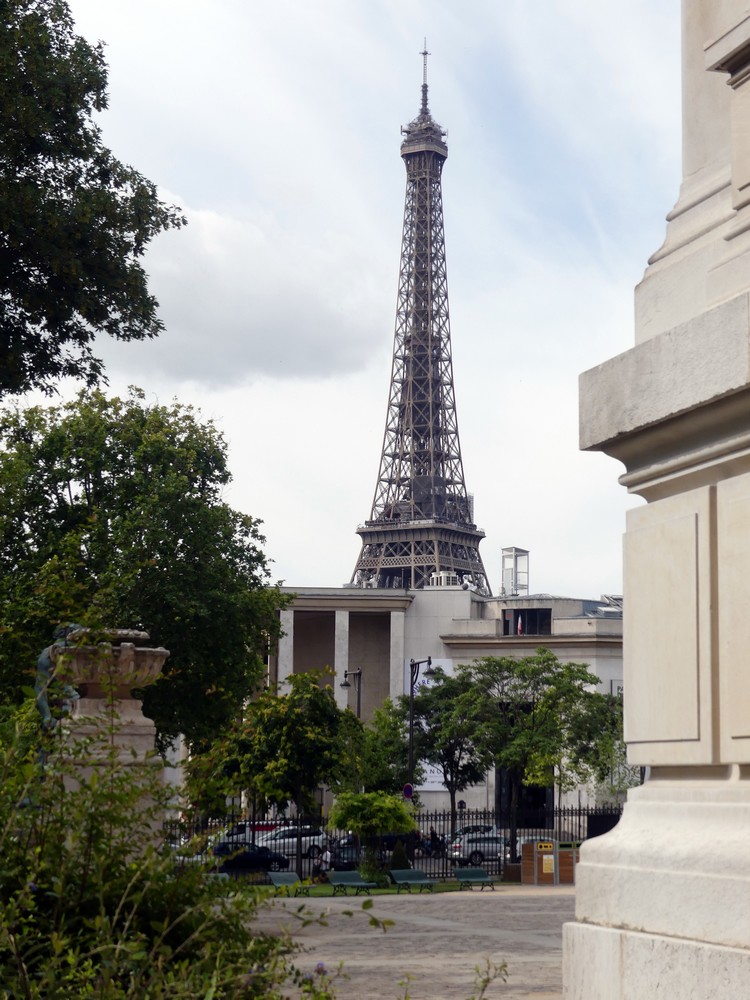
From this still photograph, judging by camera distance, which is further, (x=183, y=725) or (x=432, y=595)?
(x=432, y=595)

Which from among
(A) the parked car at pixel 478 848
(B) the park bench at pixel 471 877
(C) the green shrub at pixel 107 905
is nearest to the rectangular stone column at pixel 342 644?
(A) the parked car at pixel 478 848

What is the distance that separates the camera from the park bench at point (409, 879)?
120ft

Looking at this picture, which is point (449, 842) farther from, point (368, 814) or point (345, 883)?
point (345, 883)

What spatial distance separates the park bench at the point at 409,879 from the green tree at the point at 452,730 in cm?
2794

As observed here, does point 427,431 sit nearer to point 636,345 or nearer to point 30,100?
point 30,100

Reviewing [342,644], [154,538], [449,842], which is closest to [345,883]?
[154,538]

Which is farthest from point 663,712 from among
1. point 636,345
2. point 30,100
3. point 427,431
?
point 427,431

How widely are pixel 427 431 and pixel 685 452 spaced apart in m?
116

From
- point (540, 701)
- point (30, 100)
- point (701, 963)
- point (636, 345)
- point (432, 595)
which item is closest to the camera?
point (701, 963)

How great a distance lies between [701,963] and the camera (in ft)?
14.6

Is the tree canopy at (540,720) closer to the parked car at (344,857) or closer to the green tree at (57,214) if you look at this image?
the parked car at (344,857)

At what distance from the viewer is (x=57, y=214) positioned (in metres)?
17.6

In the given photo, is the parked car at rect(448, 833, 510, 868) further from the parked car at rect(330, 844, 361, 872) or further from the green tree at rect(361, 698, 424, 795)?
the green tree at rect(361, 698, 424, 795)

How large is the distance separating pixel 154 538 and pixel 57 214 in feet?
85.5
